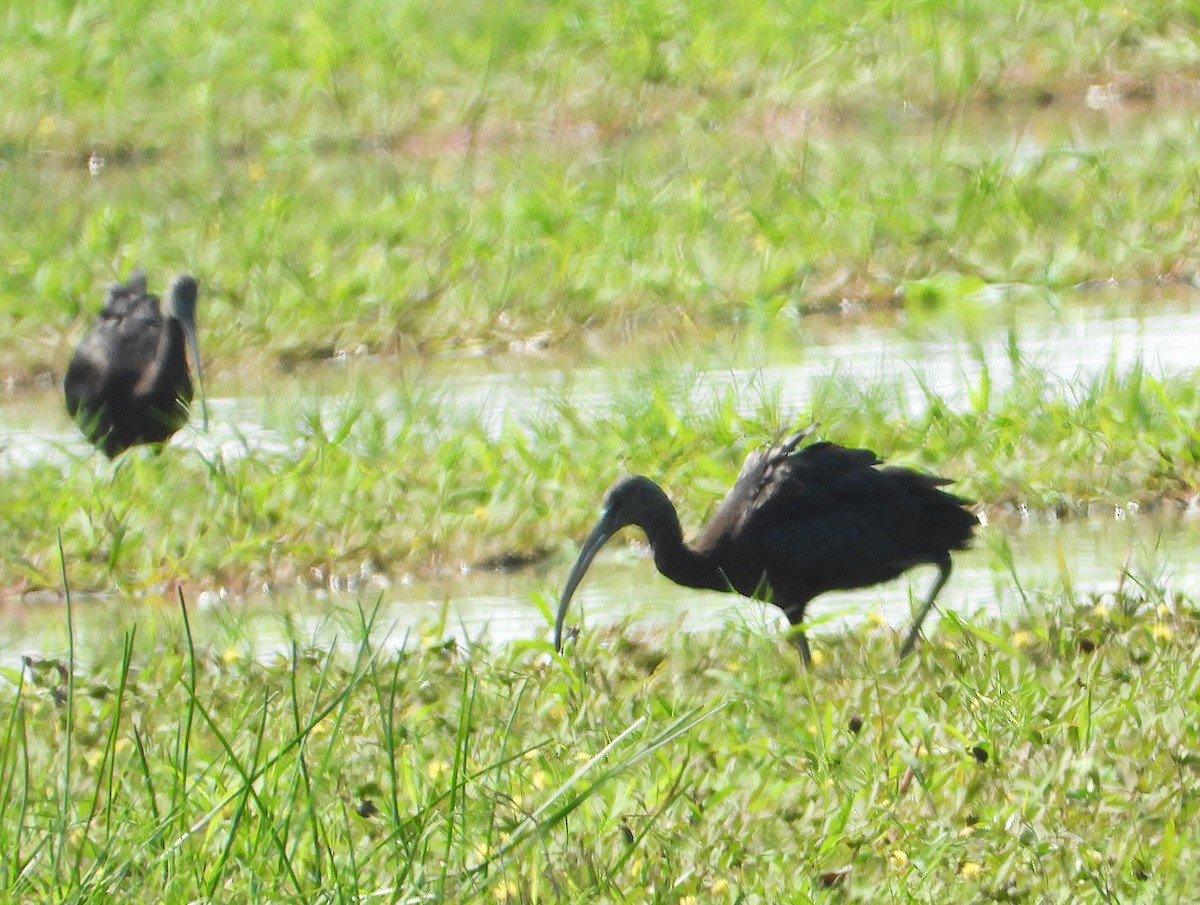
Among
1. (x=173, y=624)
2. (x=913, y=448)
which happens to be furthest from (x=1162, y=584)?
(x=173, y=624)

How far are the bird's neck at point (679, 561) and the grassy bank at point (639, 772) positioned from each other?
0.23 meters

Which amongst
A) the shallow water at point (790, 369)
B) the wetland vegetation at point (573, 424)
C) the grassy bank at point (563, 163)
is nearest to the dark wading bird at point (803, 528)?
the wetland vegetation at point (573, 424)

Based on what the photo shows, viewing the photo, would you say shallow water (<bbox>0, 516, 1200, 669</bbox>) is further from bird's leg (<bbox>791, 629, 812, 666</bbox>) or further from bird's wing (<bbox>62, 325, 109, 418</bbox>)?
bird's wing (<bbox>62, 325, 109, 418</bbox>)

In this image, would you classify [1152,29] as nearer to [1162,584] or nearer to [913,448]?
[913,448]

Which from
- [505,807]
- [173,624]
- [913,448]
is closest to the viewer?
[505,807]

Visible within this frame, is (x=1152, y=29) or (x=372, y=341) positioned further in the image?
(x=1152, y=29)

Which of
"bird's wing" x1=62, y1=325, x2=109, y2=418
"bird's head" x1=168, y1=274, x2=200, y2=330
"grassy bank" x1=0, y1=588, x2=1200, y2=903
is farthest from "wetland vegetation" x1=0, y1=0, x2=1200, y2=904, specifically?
"bird's head" x1=168, y1=274, x2=200, y2=330

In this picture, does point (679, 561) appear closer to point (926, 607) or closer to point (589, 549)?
point (589, 549)

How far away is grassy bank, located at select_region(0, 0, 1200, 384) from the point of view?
9617mm

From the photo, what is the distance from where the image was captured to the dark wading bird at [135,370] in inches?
339

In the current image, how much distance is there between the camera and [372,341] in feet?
31.7

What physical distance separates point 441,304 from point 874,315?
1.84 metres

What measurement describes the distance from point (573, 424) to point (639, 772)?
3016 mm

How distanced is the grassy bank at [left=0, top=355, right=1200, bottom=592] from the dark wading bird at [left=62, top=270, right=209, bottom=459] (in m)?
0.59
